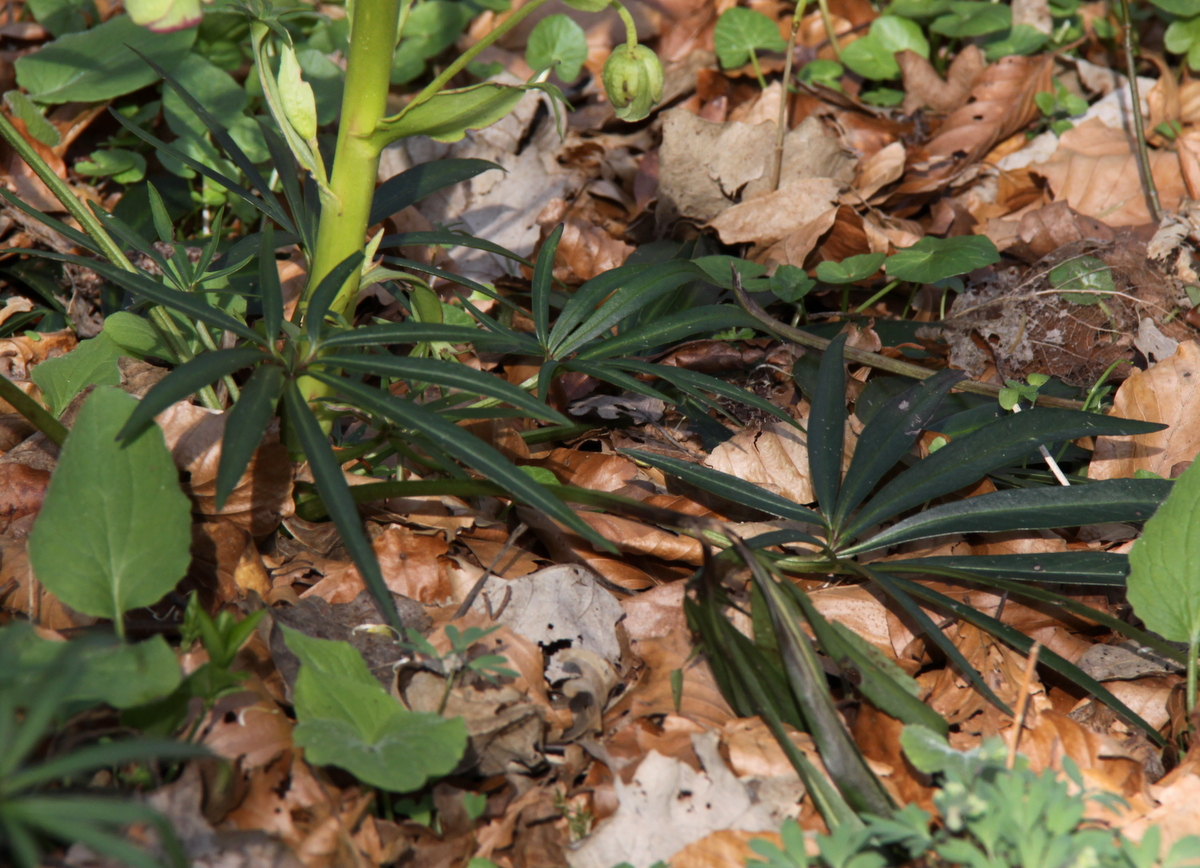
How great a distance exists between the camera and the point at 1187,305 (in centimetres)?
150

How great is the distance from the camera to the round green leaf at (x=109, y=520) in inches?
31.2

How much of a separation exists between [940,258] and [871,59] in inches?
33.9

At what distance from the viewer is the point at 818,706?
81cm

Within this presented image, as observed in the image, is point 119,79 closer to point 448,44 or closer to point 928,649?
point 448,44

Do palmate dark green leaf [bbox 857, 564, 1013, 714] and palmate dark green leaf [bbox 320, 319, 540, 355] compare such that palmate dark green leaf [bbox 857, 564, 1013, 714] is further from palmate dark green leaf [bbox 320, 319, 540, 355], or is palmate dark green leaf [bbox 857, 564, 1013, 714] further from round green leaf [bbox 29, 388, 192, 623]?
round green leaf [bbox 29, 388, 192, 623]

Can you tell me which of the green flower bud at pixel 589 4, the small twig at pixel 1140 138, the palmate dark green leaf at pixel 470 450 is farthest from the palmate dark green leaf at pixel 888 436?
the small twig at pixel 1140 138

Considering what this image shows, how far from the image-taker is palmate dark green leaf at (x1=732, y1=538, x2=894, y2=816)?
2.54ft

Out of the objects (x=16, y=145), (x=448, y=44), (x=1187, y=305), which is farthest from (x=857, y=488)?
(x=448, y=44)

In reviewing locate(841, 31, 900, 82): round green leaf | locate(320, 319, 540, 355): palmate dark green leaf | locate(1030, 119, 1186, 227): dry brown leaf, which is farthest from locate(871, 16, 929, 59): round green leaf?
locate(320, 319, 540, 355): palmate dark green leaf

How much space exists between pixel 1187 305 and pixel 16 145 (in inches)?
71.0

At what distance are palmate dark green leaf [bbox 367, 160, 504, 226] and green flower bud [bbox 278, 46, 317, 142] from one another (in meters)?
0.20

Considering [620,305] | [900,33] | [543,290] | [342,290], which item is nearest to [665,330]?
[620,305]

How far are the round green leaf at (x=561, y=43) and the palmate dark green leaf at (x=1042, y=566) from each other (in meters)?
1.41

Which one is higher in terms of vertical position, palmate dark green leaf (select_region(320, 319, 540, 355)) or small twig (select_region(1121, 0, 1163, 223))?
palmate dark green leaf (select_region(320, 319, 540, 355))
